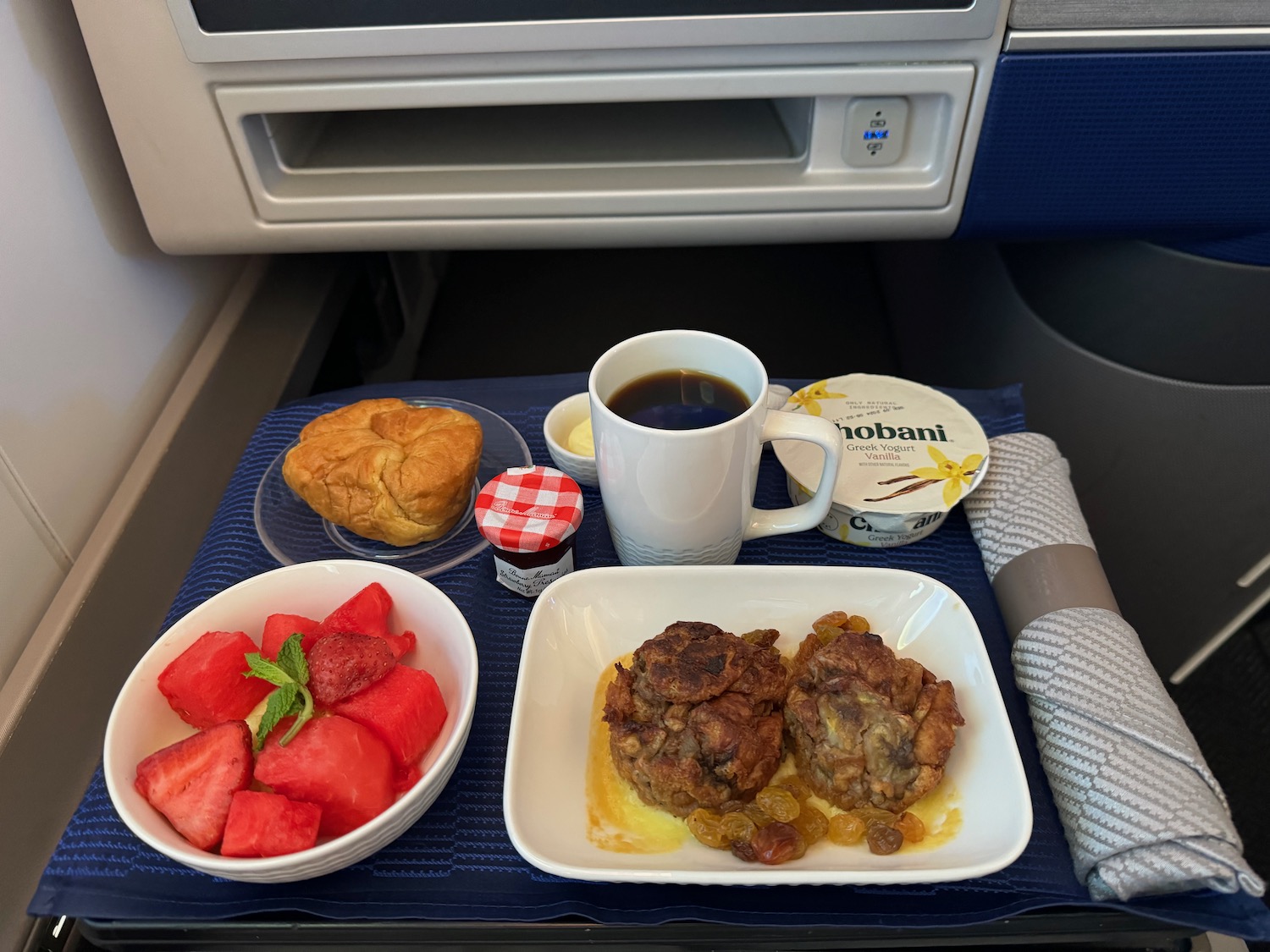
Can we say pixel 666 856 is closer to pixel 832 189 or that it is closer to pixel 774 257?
pixel 832 189

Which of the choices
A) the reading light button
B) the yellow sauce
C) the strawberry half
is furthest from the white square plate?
the reading light button

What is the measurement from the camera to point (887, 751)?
63 centimetres

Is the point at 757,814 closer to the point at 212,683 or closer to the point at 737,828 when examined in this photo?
the point at 737,828

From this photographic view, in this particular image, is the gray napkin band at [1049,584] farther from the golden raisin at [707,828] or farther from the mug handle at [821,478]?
the golden raisin at [707,828]

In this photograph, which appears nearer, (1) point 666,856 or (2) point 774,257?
(1) point 666,856

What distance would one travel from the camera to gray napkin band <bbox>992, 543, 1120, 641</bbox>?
76cm

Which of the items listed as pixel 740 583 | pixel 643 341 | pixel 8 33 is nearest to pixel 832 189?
pixel 643 341

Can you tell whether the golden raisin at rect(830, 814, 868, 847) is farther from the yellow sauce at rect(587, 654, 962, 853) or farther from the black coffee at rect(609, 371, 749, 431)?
the black coffee at rect(609, 371, 749, 431)

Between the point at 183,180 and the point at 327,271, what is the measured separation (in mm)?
338

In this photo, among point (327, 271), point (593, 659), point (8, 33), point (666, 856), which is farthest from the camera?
point (327, 271)

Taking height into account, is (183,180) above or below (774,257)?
above

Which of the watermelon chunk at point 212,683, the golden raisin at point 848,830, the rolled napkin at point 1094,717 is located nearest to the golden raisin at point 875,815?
the golden raisin at point 848,830

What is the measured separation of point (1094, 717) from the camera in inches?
26.4

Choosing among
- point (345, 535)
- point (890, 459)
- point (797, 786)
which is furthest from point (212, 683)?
point (890, 459)
